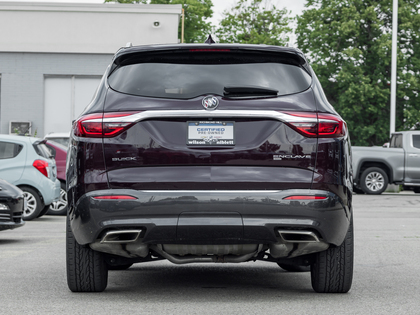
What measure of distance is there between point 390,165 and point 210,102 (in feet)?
61.9

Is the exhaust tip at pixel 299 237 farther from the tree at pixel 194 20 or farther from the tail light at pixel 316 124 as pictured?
the tree at pixel 194 20

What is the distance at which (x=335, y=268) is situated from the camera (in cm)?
557

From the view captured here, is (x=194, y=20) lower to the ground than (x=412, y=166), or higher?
higher

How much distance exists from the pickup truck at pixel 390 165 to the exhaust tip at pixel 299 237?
18194 mm

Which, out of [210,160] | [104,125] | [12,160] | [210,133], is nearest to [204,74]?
[210,133]

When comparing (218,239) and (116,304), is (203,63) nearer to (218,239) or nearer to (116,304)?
(218,239)

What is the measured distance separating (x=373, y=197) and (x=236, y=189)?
17.8 m

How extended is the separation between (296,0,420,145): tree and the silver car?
33.9 meters

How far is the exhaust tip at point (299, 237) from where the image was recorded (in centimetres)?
→ 499

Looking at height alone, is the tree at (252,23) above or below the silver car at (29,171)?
above

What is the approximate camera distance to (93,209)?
5023mm

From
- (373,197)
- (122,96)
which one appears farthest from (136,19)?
(122,96)

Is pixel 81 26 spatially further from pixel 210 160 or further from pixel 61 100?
pixel 210 160

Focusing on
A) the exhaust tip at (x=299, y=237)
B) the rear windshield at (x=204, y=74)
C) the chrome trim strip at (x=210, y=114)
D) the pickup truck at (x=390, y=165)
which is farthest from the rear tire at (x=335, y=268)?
the pickup truck at (x=390, y=165)
